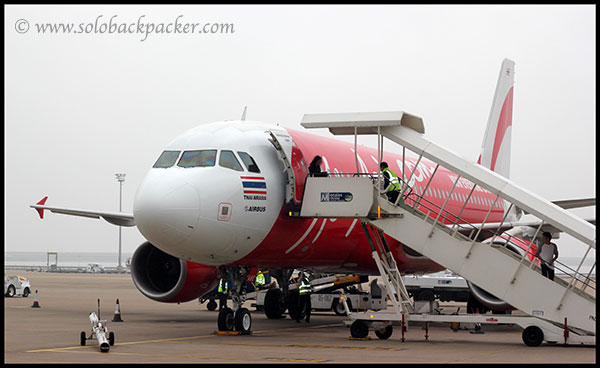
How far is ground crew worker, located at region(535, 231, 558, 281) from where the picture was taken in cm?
1631

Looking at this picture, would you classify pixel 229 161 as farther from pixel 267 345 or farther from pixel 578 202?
pixel 578 202

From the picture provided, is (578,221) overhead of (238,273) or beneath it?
overhead

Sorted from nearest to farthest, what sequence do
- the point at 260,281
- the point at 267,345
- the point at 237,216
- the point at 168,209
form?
1. the point at 267,345
2. the point at 168,209
3. the point at 237,216
4. the point at 260,281

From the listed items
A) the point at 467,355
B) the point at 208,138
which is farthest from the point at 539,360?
the point at 208,138

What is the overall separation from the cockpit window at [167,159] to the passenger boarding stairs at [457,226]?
8.26 feet

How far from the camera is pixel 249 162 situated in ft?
53.8

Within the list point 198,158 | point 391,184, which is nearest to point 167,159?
point 198,158

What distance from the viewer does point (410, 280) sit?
3069 cm

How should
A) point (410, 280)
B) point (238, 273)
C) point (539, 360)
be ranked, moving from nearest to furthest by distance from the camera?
point (539, 360), point (238, 273), point (410, 280)

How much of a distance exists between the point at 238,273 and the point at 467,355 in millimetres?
5670

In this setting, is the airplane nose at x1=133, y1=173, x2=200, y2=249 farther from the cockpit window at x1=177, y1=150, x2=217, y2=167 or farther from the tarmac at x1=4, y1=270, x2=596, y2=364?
the tarmac at x1=4, y1=270, x2=596, y2=364

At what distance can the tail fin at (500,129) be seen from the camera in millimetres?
29328

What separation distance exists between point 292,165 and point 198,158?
1.86m

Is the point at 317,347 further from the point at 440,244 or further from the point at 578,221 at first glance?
the point at 578,221
